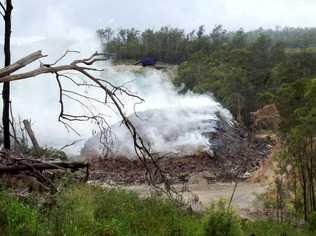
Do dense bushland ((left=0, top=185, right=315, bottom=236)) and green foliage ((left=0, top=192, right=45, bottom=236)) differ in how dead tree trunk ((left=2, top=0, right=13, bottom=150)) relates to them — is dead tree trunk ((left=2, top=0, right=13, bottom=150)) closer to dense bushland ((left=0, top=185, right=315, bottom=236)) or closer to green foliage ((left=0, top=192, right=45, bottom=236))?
dense bushland ((left=0, top=185, right=315, bottom=236))

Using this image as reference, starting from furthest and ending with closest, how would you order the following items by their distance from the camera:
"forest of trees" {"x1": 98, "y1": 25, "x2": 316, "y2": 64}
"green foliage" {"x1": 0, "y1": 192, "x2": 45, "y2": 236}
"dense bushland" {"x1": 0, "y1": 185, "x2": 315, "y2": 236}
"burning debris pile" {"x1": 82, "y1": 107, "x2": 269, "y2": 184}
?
1. "forest of trees" {"x1": 98, "y1": 25, "x2": 316, "y2": 64}
2. "burning debris pile" {"x1": 82, "y1": 107, "x2": 269, "y2": 184}
3. "dense bushland" {"x1": 0, "y1": 185, "x2": 315, "y2": 236}
4. "green foliage" {"x1": 0, "y1": 192, "x2": 45, "y2": 236}

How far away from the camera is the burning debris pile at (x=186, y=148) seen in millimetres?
25375

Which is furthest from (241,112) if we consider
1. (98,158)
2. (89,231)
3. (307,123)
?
(89,231)

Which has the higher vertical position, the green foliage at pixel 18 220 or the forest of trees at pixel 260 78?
the forest of trees at pixel 260 78

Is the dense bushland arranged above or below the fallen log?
below

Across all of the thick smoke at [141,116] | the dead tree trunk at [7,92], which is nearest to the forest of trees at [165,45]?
the thick smoke at [141,116]

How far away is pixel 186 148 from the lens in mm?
28953

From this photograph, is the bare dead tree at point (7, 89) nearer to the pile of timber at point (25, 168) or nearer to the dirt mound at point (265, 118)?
the pile of timber at point (25, 168)

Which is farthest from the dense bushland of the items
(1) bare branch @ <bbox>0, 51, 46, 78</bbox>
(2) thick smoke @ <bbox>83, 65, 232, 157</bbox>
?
(2) thick smoke @ <bbox>83, 65, 232, 157</bbox>

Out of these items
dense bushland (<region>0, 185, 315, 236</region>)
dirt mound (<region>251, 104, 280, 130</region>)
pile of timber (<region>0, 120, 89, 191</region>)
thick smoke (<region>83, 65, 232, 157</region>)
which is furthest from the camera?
thick smoke (<region>83, 65, 232, 157</region>)

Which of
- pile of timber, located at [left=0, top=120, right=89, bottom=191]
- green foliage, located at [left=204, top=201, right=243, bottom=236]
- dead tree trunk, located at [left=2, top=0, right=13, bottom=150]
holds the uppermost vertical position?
dead tree trunk, located at [left=2, top=0, right=13, bottom=150]

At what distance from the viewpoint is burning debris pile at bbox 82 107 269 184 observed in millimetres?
25375

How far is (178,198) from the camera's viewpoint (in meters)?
7.91

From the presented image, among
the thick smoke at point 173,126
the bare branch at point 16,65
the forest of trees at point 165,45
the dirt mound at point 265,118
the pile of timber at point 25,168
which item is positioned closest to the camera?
the bare branch at point 16,65
